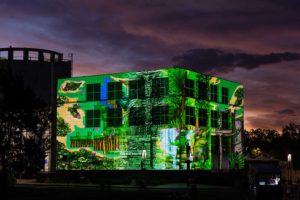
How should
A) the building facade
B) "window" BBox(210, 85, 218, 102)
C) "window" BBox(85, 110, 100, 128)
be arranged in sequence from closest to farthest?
the building facade
"window" BBox(85, 110, 100, 128)
"window" BBox(210, 85, 218, 102)

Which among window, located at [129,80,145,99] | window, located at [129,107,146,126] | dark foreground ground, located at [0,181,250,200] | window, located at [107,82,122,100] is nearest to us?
dark foreground ground, located at [0,181,250,200]

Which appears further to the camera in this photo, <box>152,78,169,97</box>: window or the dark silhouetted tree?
<box>152,78,169,97</box>: window

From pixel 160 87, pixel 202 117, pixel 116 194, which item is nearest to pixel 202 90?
pixel 202 117

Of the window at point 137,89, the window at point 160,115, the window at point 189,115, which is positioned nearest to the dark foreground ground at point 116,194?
the window at point 160,115

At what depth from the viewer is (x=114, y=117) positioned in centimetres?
9712

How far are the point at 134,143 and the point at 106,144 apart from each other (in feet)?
20.2

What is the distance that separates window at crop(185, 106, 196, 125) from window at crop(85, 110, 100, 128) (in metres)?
16.5

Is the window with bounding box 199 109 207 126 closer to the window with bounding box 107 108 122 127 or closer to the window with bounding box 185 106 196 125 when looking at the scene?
the window with bounding box 185 106 196 125

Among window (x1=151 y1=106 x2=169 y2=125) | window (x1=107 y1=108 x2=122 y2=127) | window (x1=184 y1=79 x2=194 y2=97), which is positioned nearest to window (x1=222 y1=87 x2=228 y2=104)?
window (x1=184 y1=79 x2=194 y2=97)

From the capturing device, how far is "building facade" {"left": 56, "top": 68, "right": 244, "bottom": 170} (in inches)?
3583

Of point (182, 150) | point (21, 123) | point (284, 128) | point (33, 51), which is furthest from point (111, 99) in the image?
point (284, 128)

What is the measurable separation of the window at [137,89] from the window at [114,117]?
352 cm

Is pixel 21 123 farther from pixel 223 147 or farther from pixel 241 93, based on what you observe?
pixel 241 93

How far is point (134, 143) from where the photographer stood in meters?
93.4
